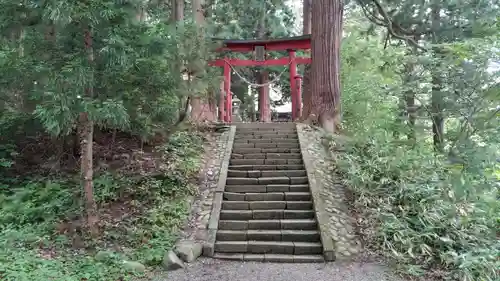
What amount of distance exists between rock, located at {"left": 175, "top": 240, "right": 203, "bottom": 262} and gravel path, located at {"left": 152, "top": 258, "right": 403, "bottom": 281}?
0.30 feet

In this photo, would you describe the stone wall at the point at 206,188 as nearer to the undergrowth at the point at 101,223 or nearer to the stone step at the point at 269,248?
the undergrowth at the point at 101,223

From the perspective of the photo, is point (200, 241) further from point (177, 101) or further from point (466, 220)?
point (466, 220)

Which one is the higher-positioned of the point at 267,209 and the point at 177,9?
the point at 177,9

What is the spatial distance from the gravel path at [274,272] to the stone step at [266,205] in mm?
1217

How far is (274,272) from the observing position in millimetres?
4195

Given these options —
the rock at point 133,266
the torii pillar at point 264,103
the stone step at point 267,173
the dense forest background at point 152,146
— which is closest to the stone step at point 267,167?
the stone step at point 267,173

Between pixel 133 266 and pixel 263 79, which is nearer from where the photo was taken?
pixel 133 266

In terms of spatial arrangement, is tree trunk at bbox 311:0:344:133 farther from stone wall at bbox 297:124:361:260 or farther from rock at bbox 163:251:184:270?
rock at bbox 163:251:184:270

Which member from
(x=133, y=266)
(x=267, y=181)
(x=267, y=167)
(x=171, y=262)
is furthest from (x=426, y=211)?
(x=133, y=266)

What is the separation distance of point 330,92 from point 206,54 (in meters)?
3.03

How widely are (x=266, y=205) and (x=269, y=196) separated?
0.21 metres

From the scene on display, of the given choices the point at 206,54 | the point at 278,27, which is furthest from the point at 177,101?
the point at 278,27

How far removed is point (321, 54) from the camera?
8289 mm

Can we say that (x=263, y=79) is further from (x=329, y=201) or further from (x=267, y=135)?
(x=329, y=201)
